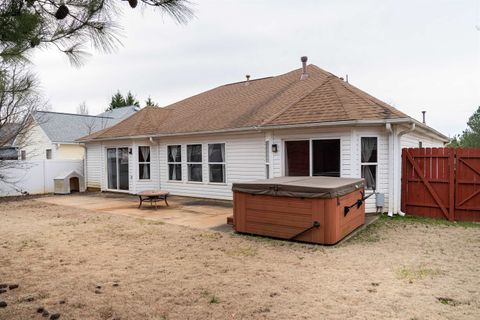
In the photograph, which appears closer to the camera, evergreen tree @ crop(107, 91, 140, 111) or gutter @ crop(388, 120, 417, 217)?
gutter @ crop(388, 120, 417, 217)

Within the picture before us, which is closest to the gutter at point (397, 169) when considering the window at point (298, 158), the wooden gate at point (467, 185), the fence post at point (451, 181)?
the fence post at point (451, 181)

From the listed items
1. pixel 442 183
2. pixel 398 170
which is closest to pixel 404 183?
pixel 398 170

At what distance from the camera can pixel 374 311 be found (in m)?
3.55

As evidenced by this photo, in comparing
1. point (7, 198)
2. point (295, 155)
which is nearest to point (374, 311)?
point (295, 155)

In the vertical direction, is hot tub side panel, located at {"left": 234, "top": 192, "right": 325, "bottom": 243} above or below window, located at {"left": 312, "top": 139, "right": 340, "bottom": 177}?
below

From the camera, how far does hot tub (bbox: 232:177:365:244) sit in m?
6.14

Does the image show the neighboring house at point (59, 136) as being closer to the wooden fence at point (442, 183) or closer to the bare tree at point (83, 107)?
the bare tree at point (83, 107)

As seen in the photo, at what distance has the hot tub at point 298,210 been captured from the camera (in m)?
6.14

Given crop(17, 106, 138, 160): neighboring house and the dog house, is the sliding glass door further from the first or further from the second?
crop(17, 106, 138, 160): neighboring house

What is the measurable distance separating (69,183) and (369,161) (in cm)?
1382

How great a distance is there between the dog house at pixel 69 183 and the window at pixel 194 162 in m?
6.87

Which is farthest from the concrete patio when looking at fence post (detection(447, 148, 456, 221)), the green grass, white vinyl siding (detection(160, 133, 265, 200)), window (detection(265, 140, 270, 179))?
fence post (detection(447, 148, 456, 221))

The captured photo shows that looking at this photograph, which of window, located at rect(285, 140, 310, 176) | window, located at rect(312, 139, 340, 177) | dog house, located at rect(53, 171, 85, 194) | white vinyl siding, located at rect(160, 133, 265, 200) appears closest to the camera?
window, located at rect(312, 139, 340, 177)

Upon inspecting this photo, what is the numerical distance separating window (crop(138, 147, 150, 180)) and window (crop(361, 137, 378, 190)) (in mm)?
8868
